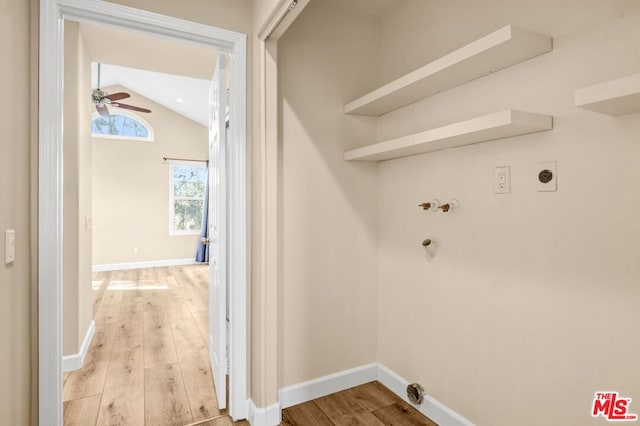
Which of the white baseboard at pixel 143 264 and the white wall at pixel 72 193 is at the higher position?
the white wall at pixel 72 193

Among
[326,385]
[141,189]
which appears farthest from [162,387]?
[141,189]

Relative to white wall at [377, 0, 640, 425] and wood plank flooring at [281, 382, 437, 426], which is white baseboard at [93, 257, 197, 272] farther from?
white wall at [377, 0, 640, 425]

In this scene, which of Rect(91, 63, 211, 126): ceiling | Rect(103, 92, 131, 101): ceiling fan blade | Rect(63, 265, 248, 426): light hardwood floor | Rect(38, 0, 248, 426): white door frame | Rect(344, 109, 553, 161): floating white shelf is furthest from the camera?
Rect(91, 63, 211, 126): ceiling

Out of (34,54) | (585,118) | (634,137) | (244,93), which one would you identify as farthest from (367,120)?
(34,54)

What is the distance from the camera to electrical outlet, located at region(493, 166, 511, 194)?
1.53m

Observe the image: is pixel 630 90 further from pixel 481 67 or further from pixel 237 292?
pixel 237 292

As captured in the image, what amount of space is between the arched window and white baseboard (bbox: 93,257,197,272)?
2.36 meters

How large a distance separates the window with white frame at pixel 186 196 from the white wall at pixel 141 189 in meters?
0.12

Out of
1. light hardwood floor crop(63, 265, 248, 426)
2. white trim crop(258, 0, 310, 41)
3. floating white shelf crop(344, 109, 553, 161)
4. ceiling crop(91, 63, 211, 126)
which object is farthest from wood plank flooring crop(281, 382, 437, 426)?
ceiling crop(91, 63, 211, 126)

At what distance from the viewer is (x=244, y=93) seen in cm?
190

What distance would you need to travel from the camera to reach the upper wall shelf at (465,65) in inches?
52.2

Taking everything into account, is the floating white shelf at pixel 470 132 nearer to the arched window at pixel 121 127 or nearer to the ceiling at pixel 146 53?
the ceiling at pixel 146 53

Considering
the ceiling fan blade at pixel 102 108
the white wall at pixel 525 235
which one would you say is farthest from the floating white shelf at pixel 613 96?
the ceiling fan blade at pixel 102 108

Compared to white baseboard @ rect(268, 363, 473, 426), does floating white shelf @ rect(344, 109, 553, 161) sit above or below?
above
